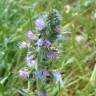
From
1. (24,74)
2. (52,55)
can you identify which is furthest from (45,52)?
(24,74)

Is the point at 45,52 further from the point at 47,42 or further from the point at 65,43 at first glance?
the point at 65,43

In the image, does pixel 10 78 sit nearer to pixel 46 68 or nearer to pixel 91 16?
pixel 46 68

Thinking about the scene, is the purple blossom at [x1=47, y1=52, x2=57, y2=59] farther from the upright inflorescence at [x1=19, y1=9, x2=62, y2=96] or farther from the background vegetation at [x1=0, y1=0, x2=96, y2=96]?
the background vegetation at [x1=0, y1=0, x2=96, y2=96]

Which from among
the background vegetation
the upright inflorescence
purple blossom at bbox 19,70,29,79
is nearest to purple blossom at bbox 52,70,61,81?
the upright inflorescence

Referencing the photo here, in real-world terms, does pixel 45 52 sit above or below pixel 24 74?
above

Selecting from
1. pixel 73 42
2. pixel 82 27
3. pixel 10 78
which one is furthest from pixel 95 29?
pixel 10 78

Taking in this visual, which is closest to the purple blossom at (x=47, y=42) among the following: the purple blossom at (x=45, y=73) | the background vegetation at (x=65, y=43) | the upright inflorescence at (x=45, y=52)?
the upright inflorescence at (x=45, y=52)
